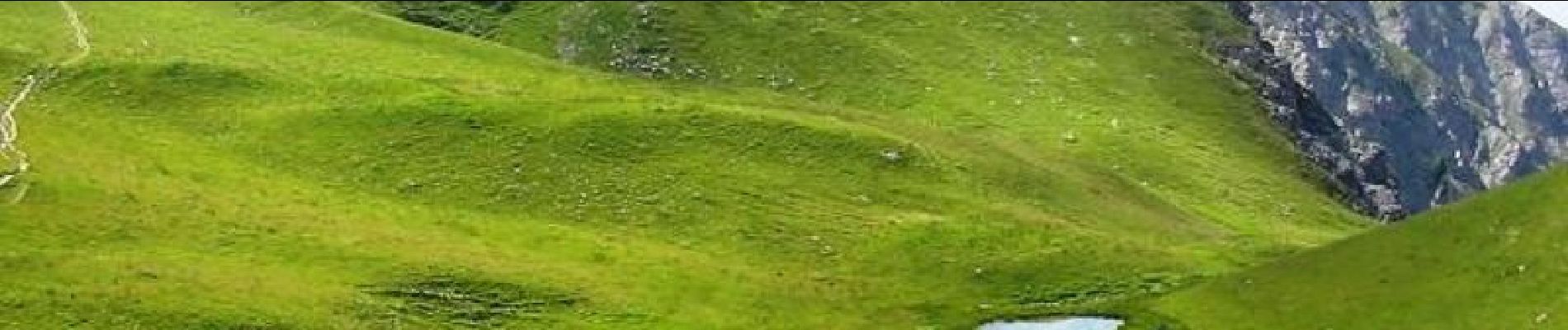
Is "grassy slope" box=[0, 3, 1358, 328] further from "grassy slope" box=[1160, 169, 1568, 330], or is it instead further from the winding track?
"grassy slope" box=[1160, 169, 1568, 330]

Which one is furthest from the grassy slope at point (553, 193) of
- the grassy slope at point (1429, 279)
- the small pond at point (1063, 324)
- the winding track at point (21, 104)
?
the grassy slope at point (1429, 279)

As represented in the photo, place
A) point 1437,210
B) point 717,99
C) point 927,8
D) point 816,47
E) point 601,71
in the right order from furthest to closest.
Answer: point 927,8, point 816,47, point 601,71, point 717,99, point 1437,210

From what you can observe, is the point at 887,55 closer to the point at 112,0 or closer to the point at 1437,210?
the point at 112,0

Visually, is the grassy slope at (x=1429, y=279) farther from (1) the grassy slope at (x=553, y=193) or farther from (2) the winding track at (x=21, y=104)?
(2) the winding track at (x=21, y=104)

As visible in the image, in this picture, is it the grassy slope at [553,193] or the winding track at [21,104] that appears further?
the winding track at [21,104]

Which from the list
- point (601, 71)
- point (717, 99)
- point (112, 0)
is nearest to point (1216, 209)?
point (717, 99)

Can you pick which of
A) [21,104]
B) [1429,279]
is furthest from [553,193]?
[1429,279]
